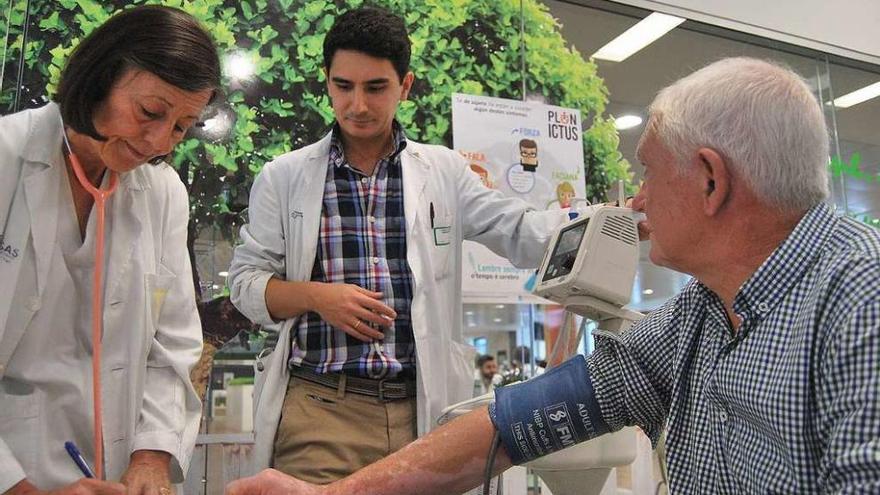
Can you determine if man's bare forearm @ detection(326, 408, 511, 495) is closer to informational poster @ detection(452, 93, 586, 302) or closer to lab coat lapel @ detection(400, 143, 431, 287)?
lab coat lapel @ detection(400, 143, 431, 287)

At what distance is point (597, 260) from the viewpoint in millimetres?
1483

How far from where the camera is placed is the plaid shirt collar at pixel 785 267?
903 millimetres

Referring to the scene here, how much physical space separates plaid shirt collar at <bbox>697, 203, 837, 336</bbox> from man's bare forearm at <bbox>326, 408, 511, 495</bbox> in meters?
0.45

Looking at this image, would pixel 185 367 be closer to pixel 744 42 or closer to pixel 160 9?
pixel 160 9

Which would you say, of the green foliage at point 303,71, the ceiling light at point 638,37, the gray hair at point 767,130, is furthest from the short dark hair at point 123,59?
the ceiling light at point 638,37

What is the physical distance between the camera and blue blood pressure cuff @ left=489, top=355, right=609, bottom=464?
1.14 meters

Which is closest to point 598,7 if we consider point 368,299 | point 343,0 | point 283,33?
point 343,0

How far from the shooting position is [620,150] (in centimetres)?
327

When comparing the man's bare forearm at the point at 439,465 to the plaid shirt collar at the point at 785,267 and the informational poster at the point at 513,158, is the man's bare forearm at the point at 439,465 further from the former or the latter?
the informational poster at the point at 513,158

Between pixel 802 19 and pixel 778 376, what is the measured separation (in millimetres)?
3748

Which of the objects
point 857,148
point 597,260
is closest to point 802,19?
point 857,148

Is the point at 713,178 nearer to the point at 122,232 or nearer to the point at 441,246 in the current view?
the point at 441,246

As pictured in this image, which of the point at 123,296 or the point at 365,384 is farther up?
the point at 123,296

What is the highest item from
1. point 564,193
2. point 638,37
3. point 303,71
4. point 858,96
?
point 638,37
